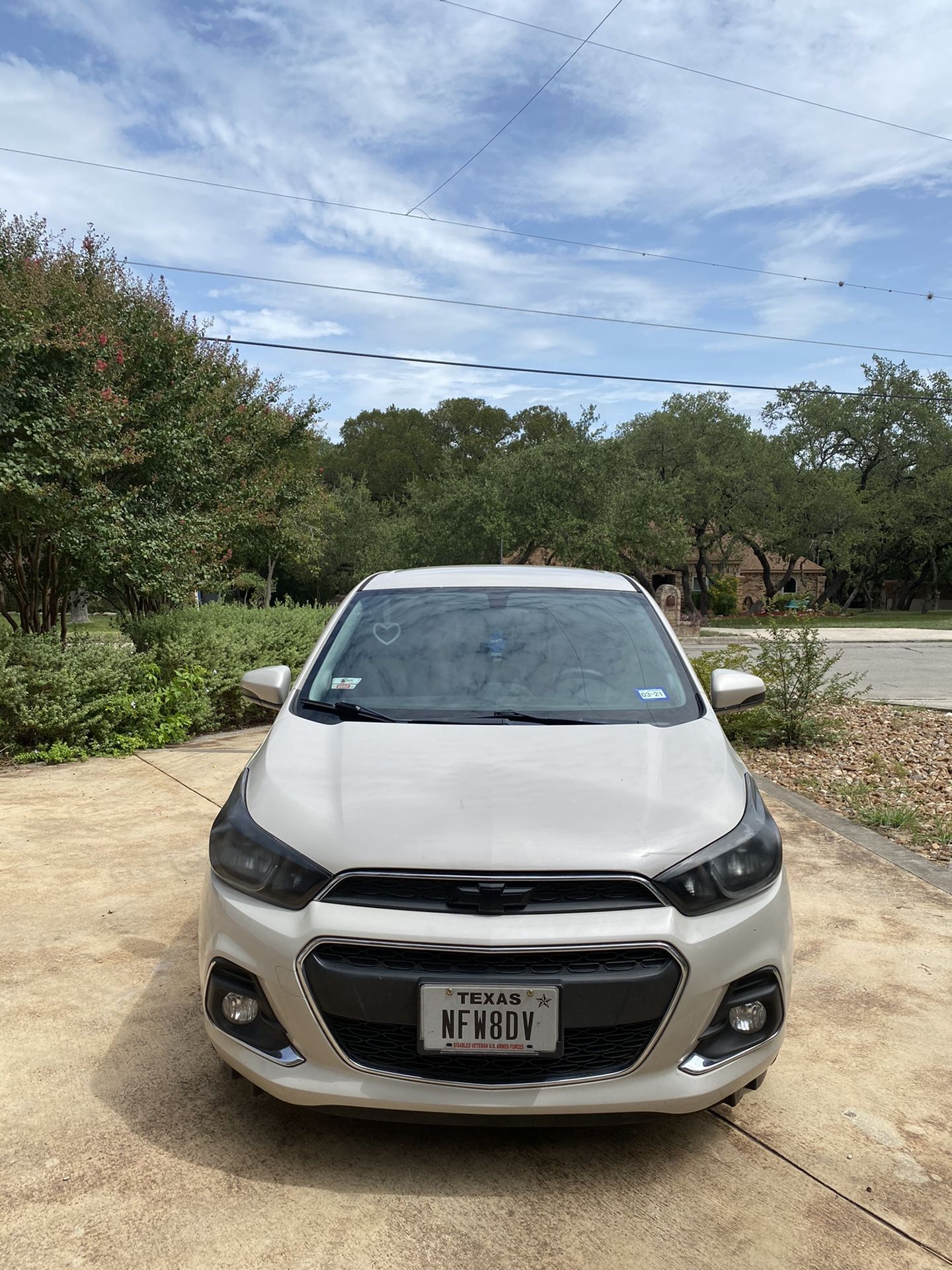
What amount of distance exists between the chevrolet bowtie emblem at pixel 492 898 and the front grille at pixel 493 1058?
12.7 inches

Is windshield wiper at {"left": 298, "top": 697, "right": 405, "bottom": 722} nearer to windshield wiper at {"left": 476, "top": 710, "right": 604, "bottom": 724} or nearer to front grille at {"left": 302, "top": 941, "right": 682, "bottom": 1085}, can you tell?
windshield wiper at {"left": 476, "top": 710, "right": 604, "bottom": 724}

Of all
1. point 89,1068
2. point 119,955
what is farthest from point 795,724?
point 89,1068

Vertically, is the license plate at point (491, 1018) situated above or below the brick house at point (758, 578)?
above

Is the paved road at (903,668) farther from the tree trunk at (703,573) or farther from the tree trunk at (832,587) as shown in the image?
the tree trunk at (832,587)

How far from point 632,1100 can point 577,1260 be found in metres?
0.37

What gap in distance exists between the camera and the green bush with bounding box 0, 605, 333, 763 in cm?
786

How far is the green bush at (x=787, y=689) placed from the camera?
870 centimetres

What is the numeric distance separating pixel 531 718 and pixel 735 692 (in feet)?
3.10

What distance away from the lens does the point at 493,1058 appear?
241 centimetres

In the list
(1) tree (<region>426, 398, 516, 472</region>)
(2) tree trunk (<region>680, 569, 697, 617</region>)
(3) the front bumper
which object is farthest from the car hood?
(1) tree (<region>426, 398, 516, 472</region>)

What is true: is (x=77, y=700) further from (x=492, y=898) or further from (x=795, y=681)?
(x=492, y=898)

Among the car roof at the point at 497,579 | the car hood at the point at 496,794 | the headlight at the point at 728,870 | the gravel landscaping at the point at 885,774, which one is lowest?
the gravel landscaping at the point at 885,774

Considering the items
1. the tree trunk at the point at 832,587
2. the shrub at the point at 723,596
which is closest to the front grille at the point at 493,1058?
the shrub at the point at 723,596

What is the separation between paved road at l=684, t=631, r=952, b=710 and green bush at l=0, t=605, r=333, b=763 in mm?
5383
